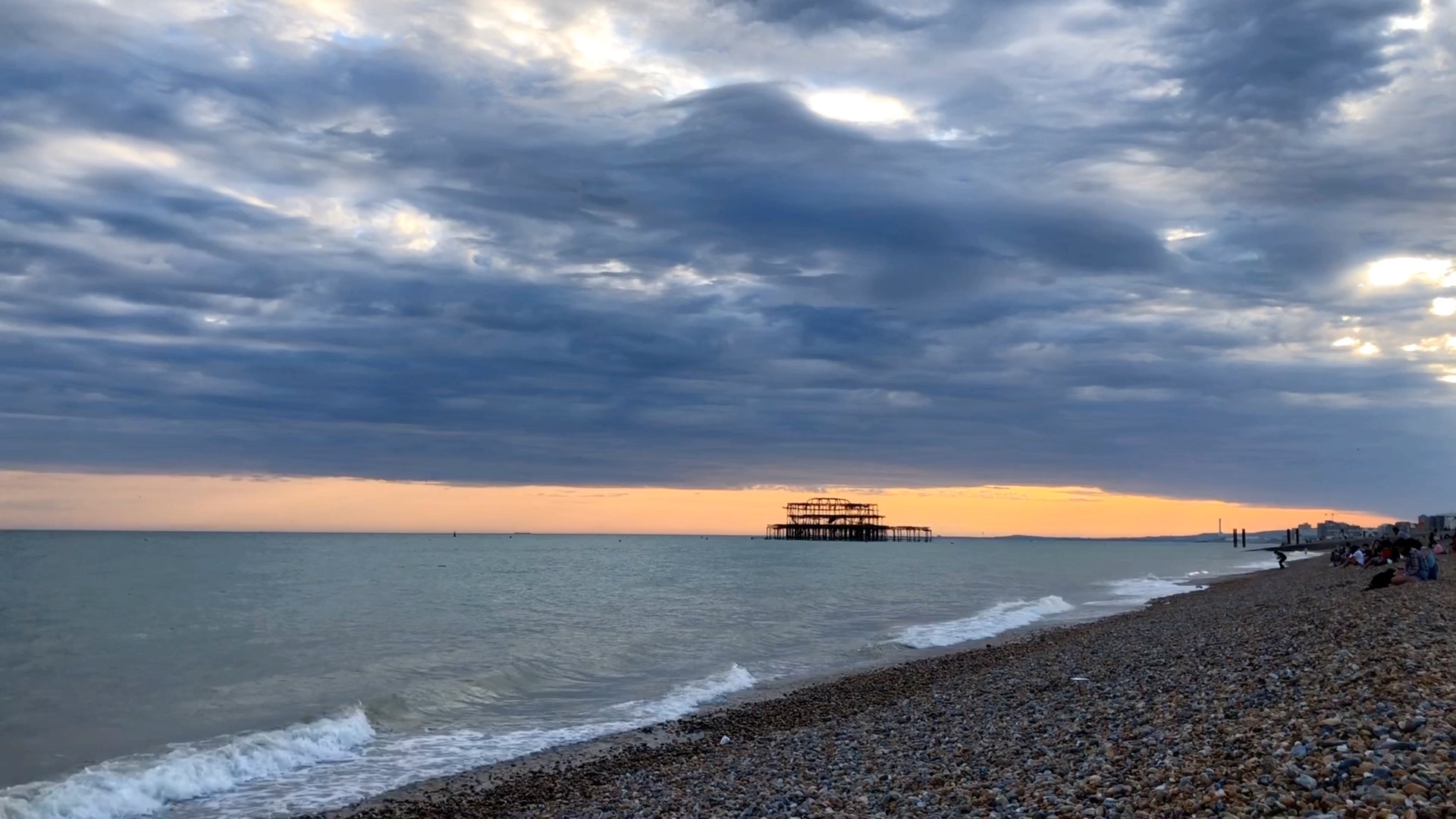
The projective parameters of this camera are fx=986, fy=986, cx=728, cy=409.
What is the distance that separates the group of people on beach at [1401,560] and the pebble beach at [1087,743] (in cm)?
394

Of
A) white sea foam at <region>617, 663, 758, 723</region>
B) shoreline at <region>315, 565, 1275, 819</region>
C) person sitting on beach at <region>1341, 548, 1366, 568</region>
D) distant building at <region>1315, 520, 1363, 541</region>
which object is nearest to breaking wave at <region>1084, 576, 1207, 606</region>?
person sitting on beach at <region>1341, 548, 1366, 568</region>

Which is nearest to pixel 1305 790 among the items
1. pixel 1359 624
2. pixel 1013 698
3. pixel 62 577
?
pixel 1013 698

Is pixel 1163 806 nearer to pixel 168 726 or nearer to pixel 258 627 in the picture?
pixel 168 726

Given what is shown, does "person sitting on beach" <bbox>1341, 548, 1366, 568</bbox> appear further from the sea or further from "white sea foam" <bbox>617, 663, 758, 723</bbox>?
"white sea foam" <bbox>617, 663, 758, 723</bbox>

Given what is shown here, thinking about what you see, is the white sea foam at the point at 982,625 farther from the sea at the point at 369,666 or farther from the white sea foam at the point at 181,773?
the white sea foam at the point at 181,773

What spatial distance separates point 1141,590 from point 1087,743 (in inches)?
2018

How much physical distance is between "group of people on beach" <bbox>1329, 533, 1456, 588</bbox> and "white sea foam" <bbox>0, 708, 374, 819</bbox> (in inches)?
981

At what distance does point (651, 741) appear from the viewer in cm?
1678

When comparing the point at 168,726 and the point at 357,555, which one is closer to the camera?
the point at 168,726

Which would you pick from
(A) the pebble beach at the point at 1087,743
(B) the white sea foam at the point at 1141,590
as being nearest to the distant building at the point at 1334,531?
(B) the white sea foam at the point at 1141,590

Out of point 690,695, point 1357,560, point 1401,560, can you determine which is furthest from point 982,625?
point 690,695

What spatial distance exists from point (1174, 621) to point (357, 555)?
109m

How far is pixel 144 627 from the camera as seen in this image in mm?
35219

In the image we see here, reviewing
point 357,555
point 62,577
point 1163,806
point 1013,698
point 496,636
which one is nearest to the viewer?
point 1163,806
